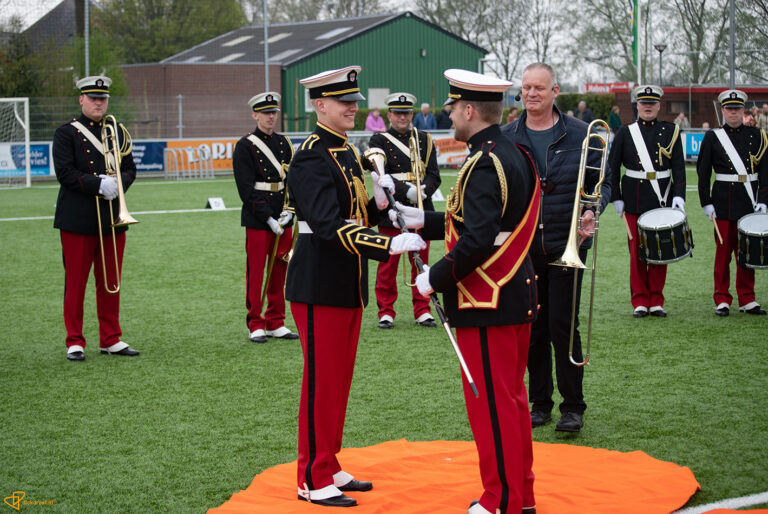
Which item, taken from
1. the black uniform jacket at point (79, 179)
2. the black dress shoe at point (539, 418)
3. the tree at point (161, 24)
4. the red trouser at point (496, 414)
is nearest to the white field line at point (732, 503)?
the red trouser at point (496, 414)

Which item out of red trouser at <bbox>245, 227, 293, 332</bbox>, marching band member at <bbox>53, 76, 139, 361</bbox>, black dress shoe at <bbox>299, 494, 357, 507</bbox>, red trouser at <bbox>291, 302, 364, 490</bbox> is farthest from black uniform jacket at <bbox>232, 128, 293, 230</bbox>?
black dress shoe at <bbox>299, 494, 357, 507</bbox>

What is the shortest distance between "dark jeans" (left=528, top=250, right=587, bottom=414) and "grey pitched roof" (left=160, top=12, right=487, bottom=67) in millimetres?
30428

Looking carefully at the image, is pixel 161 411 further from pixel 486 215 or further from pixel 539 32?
pixel 539 32

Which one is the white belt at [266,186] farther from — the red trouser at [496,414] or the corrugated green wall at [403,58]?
the corrugated green wall at [403,58]

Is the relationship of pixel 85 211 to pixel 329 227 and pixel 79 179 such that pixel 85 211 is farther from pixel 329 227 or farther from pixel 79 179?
pixel 329 227

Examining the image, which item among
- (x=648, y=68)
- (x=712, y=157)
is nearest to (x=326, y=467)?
(x=712, y=157)

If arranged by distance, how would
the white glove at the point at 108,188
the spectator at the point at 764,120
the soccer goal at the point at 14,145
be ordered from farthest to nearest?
the soccer goal at the point at 14,145 → the spectator at the point at 764,120 → the white glove at the point at 108,188

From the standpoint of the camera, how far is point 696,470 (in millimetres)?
4613

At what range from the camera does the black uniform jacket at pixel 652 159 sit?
8.28 metres

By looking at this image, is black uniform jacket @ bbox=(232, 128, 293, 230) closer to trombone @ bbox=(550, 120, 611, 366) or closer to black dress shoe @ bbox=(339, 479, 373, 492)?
trombone @ bbox=(550, 120, 611, 366)

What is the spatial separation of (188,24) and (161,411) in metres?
43.0

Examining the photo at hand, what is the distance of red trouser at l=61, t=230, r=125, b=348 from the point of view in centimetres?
704

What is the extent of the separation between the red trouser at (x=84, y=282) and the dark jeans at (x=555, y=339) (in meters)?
3.46

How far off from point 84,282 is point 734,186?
5.87m
